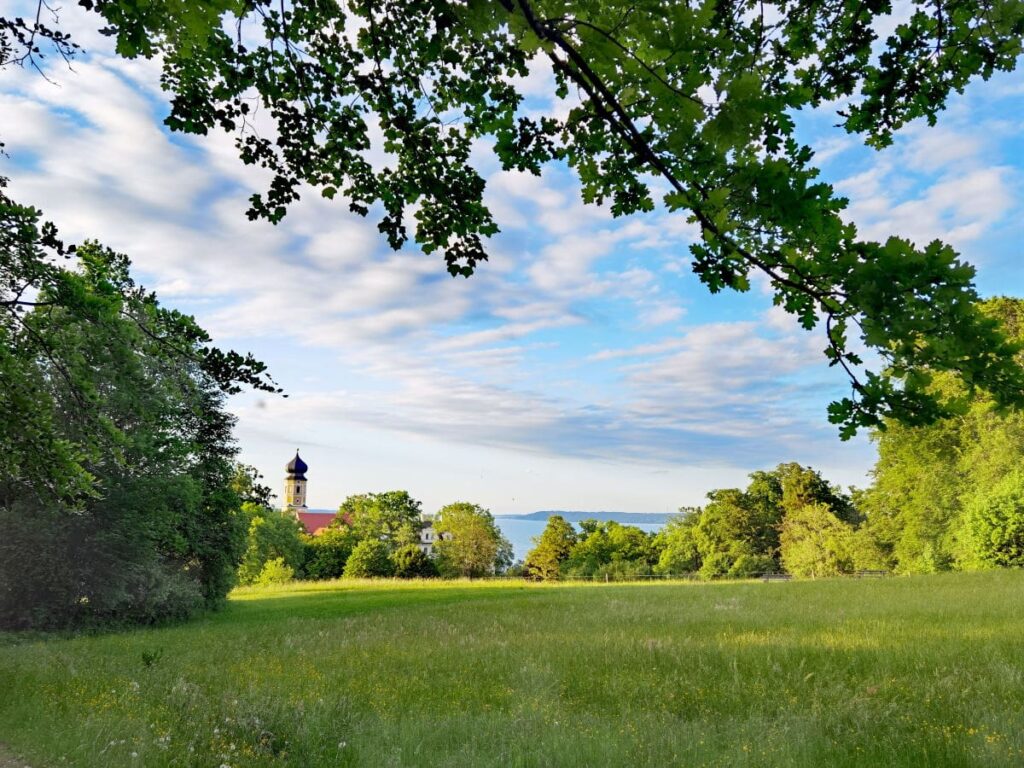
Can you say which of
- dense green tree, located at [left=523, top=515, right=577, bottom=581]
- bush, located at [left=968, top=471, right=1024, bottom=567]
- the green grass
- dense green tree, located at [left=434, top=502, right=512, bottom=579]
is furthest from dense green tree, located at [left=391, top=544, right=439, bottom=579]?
the green grass

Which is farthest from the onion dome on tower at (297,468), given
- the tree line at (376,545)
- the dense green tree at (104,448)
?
the dense green tree at (104,448)

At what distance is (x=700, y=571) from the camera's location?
2552 inches

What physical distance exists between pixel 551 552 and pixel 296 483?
61.5 meters

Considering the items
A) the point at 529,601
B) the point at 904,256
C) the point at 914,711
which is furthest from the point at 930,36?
the point at 529,601

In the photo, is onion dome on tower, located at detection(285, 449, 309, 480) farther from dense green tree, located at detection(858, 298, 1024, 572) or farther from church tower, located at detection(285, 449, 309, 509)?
dense green tree, located at detection(858, 298, 1024, 572)

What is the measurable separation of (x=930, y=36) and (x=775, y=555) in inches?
2695

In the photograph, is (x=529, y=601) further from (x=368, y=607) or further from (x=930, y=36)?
(x=930, y=36)

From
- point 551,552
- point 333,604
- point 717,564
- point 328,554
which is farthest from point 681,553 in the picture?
point 333,604

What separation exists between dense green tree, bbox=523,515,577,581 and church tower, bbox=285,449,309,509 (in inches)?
2252

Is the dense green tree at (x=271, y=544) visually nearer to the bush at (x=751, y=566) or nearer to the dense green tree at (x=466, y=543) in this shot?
the dense green tree at (x=466, y=543)

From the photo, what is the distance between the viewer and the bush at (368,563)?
208 ft

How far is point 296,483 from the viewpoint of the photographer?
115 meters

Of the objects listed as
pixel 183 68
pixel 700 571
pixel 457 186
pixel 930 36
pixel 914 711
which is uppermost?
pixel 930 36

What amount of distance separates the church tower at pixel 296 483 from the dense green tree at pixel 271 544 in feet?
171
